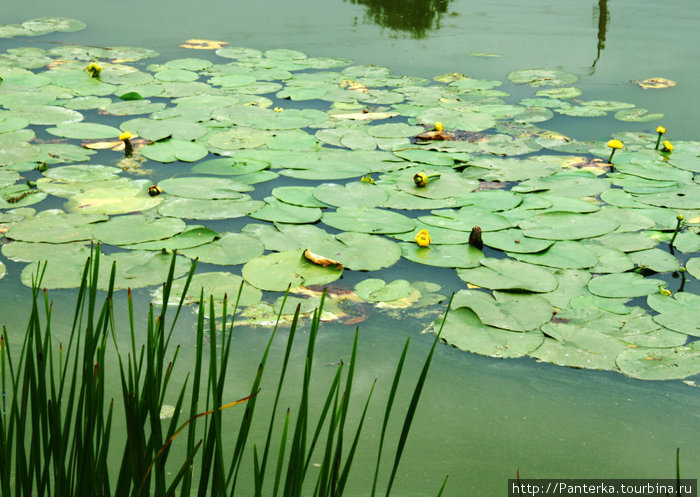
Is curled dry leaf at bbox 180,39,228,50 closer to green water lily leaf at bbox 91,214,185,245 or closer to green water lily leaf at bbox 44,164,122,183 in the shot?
green water lily leaf at bbox 44,164,122,183

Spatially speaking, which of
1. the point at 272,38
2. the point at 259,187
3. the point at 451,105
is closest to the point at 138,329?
the point at 259,187

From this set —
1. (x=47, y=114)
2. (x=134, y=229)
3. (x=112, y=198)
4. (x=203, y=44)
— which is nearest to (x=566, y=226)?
(x=134, y=229)

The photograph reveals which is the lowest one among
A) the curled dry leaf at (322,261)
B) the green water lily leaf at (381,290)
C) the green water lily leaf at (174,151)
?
the green water lily leaf at (381,290)

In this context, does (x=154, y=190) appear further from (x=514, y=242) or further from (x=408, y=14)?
(x=408, y=14)

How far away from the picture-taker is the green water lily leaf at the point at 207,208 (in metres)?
2.82

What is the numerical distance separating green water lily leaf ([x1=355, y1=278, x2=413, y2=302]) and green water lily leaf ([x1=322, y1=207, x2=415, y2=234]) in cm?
36

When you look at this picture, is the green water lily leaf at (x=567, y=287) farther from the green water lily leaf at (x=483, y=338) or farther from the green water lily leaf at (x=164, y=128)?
the green water lily leaf at (x=164, y=128)

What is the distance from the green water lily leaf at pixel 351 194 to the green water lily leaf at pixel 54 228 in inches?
35.4

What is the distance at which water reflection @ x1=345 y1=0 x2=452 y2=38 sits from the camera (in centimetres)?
579

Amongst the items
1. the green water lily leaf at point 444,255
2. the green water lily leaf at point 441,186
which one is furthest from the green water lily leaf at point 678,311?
the green water lily leaf at point 441,186

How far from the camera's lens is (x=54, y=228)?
267 cm

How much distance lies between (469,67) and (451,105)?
953mm

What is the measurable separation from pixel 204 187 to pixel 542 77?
2.67m

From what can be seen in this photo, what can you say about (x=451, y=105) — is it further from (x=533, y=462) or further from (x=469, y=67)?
(x=533, y=462)
